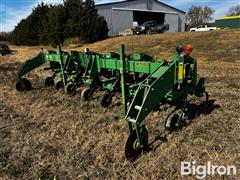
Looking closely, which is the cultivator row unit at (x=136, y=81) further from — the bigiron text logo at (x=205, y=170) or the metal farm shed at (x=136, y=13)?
the metal farm shed at (x=136, y=13)

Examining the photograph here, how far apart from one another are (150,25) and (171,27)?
9607 mm

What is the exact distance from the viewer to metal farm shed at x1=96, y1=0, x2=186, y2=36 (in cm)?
3688

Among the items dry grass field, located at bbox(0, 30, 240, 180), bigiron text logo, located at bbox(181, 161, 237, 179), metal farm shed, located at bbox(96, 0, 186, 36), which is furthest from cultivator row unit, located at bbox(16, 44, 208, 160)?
metal farm shed, located at bbox(96, 0, 186, 36)

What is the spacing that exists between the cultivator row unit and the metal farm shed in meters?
28.5

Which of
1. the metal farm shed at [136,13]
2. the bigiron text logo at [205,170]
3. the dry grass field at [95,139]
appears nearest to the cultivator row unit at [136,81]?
the dry grass field at [95,139]

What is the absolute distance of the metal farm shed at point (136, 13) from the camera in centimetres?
3688

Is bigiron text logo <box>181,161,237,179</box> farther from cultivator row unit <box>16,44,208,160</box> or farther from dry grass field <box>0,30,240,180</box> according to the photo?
cultivator row unit <box>16,44,208,160</box>

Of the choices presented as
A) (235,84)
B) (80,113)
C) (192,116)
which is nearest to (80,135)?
(80,113)

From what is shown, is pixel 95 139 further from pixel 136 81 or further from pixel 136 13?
pixel 136 13

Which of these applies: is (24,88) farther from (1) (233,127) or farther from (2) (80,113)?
(1) (233,127)

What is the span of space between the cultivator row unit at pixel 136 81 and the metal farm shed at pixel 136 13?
28.5m

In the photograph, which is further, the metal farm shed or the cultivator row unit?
the metal farm shed

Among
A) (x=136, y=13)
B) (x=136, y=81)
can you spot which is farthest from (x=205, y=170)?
(x=136, y=13)

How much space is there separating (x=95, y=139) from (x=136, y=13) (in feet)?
130
